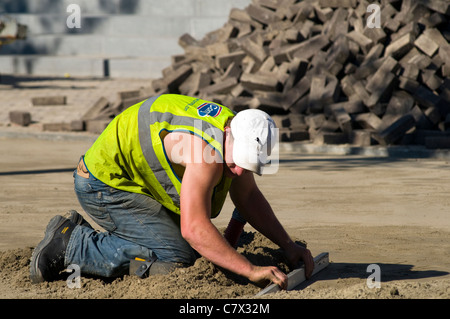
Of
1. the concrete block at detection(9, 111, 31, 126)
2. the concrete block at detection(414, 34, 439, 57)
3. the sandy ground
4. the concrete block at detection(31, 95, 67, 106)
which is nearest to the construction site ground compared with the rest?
the sandy ground

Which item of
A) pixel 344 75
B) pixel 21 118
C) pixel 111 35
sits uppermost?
pixel 111 35

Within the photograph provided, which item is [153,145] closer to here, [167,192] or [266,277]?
[167,192]

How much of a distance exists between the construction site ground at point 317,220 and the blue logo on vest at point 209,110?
2.98 feet

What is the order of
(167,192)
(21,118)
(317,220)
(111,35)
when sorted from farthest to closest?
1. (111,35)
2. (21,118)
3. (317,220)
4. (167,192)

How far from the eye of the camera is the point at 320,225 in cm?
626

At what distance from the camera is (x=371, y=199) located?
24.1ft

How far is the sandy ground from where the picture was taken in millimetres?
4203

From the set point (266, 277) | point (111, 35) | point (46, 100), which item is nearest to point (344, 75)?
point (46, 100)

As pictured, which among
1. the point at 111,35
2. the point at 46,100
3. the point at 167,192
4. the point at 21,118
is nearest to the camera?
the point at 167,192

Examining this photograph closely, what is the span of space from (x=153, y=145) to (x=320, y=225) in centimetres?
251

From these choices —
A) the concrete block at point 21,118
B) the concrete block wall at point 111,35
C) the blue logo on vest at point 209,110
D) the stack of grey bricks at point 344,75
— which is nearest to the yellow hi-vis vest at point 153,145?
the blue logo on vest at point 209,110

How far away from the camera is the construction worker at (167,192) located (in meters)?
3.87
